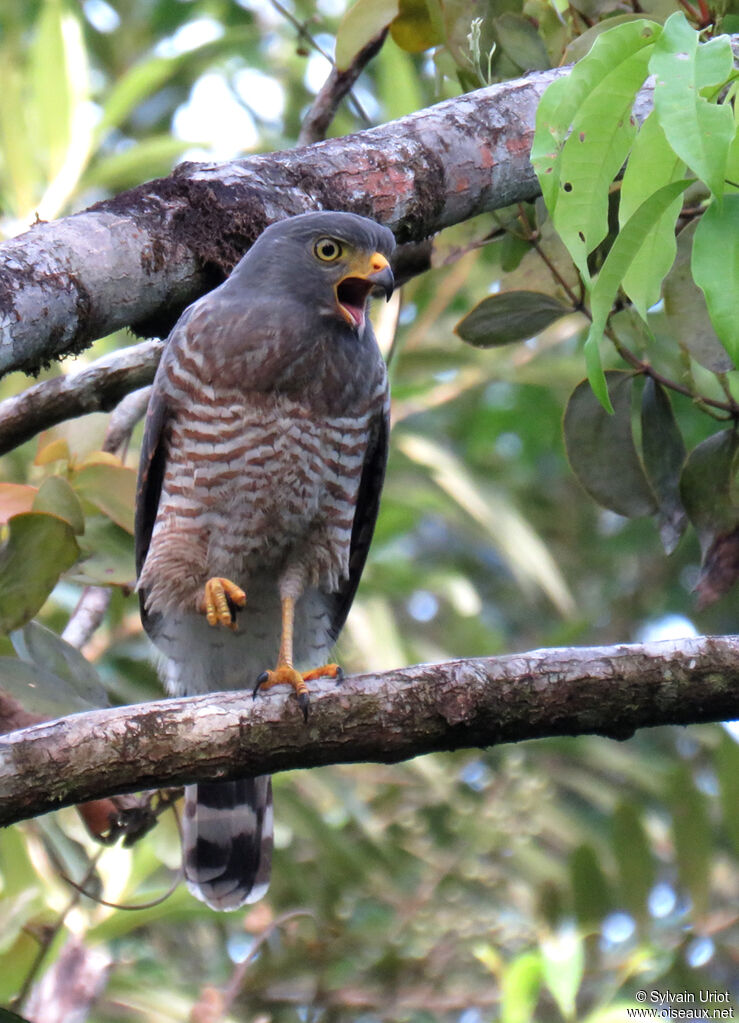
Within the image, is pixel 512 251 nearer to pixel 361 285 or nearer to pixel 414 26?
pixel 361 285

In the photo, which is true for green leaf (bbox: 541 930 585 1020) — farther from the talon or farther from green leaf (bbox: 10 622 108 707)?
green leaf (bbox: 10 622 108 707)

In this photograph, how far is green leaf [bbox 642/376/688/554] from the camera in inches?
118

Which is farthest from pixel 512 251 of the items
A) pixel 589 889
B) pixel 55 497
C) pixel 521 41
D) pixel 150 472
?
pixel 589 889

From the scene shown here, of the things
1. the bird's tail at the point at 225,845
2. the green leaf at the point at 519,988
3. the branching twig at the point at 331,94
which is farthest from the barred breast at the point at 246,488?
the green leaf at the point at 519,988

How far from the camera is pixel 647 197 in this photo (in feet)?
5.79

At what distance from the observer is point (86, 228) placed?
2211mm

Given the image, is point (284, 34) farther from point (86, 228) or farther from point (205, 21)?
point (86, 228)

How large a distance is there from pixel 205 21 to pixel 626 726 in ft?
17.6

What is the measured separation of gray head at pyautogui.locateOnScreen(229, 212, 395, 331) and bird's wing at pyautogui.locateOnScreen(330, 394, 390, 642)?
34 centimetres

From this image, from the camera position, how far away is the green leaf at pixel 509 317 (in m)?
2.98

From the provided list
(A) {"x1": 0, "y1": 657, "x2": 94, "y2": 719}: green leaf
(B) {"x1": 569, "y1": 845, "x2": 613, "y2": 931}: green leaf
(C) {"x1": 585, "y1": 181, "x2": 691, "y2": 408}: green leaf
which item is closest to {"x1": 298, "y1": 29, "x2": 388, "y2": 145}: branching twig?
(A) {"x1": 0, "y1": 657, "x2": 94, "y2": 719}: green leaf

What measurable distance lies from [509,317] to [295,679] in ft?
3.93

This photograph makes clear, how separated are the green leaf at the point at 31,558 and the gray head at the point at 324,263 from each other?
0.74 m

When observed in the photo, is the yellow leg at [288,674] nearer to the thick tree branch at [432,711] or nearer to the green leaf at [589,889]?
the thick tree branch at [432,711]
